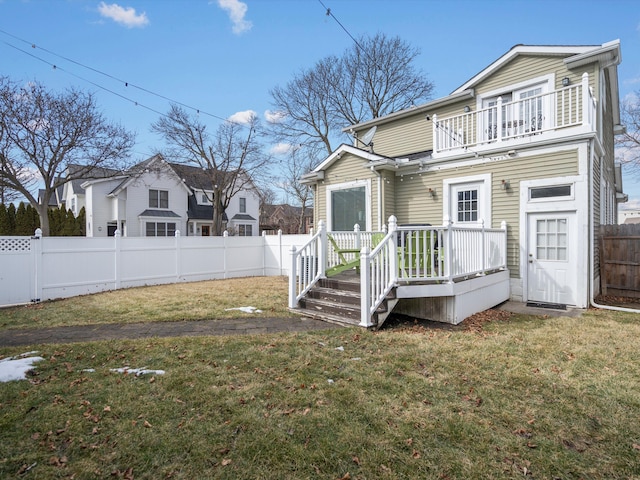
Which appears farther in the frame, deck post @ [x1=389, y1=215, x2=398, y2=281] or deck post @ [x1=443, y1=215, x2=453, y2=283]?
deck post @ [x1=443, y1=215, x2=453, y2=283]

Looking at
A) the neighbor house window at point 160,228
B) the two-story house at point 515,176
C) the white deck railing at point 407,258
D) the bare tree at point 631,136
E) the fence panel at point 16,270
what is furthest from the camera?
the neighbor house window at point 160,228

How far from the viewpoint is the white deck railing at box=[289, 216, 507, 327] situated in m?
5.53

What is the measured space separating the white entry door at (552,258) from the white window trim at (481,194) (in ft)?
3.07

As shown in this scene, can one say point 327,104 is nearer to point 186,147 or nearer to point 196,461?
point 186,147

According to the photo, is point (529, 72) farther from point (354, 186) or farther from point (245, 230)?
point (245, 230)

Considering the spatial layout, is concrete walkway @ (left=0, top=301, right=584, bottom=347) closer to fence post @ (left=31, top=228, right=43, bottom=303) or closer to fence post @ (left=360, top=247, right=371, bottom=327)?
fence post @ (left=360, top=247, right=371, bottom=327)

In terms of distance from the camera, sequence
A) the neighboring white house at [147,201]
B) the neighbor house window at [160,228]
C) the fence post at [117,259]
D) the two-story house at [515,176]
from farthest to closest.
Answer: the neighbor house window at [160,228] < the neighboring white house at [147,201] < the fence post at [117,259] < the two-story house at [515,176]

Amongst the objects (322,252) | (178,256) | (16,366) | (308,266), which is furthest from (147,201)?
(16,366)

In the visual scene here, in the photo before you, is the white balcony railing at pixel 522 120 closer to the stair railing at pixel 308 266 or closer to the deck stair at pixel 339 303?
the stair railing at pixel 308 266

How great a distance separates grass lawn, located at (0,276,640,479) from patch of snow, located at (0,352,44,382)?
0.11 m

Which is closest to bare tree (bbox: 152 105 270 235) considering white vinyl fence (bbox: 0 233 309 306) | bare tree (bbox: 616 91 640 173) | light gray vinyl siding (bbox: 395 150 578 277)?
white vinyl fence (bbox: 0 233 309 306)

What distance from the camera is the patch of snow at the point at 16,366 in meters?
3.58

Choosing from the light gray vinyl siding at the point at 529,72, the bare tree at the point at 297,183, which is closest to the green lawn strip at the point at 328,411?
the light gray vinyl siding at the point at 529,72

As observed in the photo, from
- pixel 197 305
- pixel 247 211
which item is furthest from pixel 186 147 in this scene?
pixel 197 305
